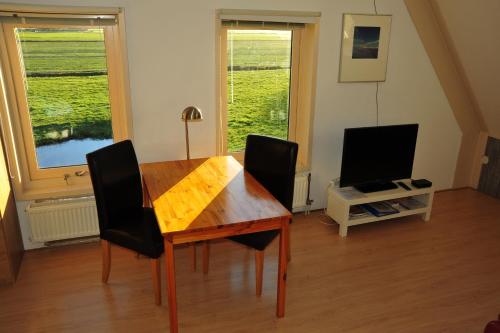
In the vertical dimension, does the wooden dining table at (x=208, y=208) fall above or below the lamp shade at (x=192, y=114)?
below

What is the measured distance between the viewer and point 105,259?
2.84 m

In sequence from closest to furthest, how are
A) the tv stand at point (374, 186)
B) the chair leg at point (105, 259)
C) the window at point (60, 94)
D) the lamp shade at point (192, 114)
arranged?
the chair leg at point (105, 259) < the window at point (60, 94) < the lamp shade at point (192, 114) < the tv stand at point (374, 186)

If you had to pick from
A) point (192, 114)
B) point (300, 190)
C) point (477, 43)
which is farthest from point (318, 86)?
point (477, 43)

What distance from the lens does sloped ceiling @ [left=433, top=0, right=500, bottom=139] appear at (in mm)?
3393

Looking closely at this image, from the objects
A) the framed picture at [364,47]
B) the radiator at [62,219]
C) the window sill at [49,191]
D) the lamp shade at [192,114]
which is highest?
the framed picture at [364,47]

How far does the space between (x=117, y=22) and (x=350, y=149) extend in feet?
7.45

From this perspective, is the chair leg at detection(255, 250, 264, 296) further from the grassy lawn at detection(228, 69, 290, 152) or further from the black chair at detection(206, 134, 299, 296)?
the grassy lawn at detection(228, 69, 290, 152)

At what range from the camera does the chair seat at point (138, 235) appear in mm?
2527

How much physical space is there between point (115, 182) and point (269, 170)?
114 cm

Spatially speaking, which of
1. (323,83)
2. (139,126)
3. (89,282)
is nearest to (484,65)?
(323,83)

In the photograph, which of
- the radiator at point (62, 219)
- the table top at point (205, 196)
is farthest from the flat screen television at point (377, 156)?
the radiator at point (62, 219)

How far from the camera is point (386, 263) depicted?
324cm

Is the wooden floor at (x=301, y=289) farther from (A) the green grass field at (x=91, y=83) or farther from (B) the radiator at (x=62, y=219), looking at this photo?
(A) the green grass field at (x=91, y=83)

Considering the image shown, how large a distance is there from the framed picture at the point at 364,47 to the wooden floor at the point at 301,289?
61.3 inches
